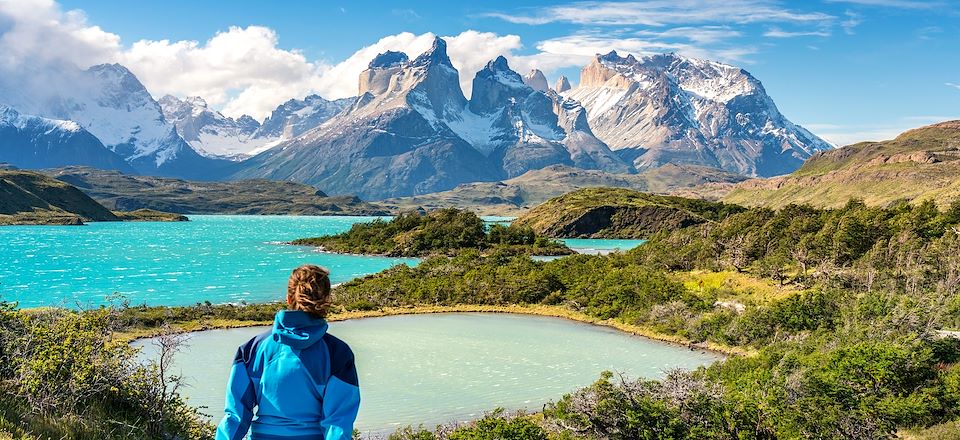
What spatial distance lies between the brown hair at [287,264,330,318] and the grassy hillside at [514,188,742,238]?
552 ft

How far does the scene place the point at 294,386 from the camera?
20.5 ft

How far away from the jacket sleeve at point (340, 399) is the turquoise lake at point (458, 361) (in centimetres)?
1835

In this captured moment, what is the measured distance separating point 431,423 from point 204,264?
8320 cm

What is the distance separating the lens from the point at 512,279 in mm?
58156

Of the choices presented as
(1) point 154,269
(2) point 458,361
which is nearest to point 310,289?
(2) point 458,361

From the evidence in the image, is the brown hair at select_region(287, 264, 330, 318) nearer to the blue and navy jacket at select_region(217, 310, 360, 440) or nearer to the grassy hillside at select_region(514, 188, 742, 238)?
the blue and navy jacket at select_region(217, 310, 360, 440)

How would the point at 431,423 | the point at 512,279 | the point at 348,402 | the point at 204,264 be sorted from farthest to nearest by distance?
the point at 204,264
the point at 512,279
the point at 431,423
the point at 348,402

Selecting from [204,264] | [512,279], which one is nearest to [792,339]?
[512,279]

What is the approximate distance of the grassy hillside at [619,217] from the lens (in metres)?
175

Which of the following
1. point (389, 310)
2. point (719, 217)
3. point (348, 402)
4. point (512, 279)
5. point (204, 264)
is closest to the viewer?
point (348, 402)

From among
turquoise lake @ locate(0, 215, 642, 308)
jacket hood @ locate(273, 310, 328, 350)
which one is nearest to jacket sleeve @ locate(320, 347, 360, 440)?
jacket hood @ locate(273, 310, 328, 350)

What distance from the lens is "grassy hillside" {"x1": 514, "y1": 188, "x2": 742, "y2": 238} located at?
17462cm

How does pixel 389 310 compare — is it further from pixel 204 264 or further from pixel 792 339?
pixel 204 264

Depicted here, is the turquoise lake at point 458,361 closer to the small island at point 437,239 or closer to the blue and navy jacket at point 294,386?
the blue and navy jacket at point 294,386
